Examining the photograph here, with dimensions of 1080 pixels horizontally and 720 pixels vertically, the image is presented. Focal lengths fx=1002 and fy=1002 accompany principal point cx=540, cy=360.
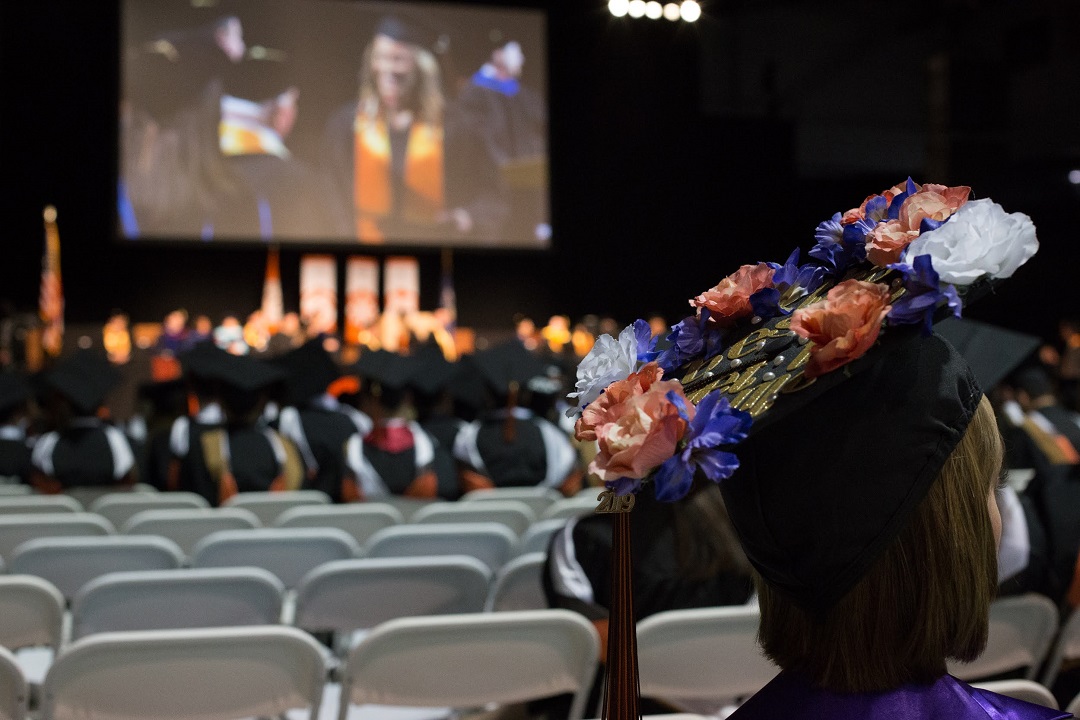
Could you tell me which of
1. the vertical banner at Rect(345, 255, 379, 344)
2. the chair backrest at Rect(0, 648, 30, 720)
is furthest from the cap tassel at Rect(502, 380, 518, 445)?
the vertical banner at Rect(345, 255, 379, 344)

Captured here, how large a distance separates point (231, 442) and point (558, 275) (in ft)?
36.9

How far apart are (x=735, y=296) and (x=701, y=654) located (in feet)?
4.51

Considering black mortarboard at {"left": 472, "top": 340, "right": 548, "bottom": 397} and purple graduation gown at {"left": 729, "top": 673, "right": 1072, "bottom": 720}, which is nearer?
purple graduation gown at {"left": 729, "top": 673, "right": 1072, "bottom": 720}

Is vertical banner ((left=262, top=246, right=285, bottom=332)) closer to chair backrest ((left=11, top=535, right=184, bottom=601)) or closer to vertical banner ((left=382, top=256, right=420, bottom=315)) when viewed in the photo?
vertical banner ((left=382, top=256, right=420, bottom=315))

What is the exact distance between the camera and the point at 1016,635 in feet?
8.27

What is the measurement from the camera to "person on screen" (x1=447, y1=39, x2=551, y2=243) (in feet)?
47.4

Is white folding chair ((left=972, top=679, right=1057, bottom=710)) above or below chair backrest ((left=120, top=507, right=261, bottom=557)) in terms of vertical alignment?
above

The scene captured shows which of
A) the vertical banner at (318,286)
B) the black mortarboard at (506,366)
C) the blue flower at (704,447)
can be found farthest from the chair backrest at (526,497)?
the vertical banner at (318,286)

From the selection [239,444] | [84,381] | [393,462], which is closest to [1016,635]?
[393,462]

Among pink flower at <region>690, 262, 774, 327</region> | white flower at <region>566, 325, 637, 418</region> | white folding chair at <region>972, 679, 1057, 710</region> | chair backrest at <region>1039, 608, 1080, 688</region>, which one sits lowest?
chair backrest at <region>1039, 608, 1080, 688</region>

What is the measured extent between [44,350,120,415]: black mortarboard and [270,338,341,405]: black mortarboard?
104cm

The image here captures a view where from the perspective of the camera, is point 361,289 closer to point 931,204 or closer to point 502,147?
point 502,147

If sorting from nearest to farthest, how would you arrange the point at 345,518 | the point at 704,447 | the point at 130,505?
the point at 704,447 → the point at 345,518 → the point at 130,505

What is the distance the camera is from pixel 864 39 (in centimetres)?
1644
